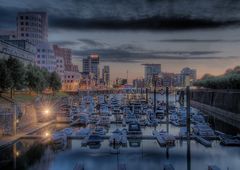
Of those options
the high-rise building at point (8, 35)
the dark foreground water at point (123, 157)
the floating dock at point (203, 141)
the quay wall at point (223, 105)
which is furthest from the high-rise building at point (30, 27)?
the floating dock at point (203, 141)

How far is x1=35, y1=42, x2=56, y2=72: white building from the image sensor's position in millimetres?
Result: 154750

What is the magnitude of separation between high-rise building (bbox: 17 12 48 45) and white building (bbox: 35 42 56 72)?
31.7ft

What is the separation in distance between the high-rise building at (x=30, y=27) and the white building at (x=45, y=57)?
9.67 meters

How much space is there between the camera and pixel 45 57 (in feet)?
512

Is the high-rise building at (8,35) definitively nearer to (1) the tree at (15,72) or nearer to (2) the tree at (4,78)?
(1) the tree at (15,72)

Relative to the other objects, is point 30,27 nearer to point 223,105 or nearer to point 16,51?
point 16,51

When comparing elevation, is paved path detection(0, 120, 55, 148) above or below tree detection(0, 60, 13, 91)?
below

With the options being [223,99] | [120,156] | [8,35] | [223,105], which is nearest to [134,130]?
[120,156]

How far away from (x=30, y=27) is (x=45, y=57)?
872 inches

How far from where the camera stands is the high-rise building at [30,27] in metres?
164

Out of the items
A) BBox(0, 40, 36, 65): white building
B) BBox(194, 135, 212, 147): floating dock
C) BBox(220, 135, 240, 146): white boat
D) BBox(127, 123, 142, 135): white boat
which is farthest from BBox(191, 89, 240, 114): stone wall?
BBox(0, 40, 36, 65): white building

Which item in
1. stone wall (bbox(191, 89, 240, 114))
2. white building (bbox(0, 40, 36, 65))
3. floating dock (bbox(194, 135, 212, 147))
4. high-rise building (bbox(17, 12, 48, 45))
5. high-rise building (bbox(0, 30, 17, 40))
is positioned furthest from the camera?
high-rise building (bbox(17, 12, 48, 45))

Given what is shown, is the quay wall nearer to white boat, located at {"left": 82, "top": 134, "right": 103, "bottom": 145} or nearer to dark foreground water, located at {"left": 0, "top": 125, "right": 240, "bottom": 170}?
dark foreground water, located at {"left": 0, "top": 125, "right": 240, "bottom": 170}

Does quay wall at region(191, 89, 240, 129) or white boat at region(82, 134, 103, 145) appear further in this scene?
quay wall at region(191, 89, 240, 129)
